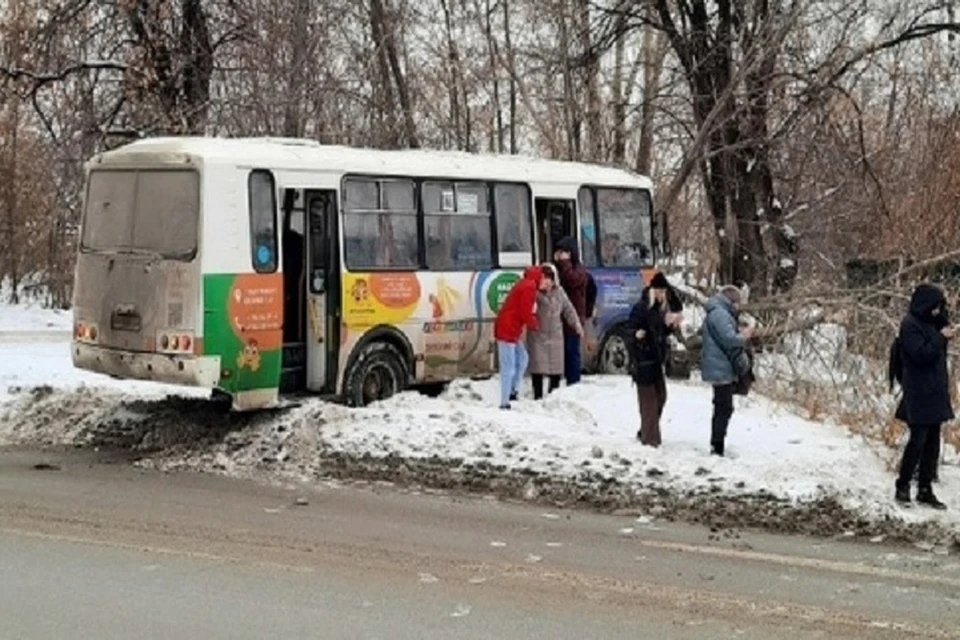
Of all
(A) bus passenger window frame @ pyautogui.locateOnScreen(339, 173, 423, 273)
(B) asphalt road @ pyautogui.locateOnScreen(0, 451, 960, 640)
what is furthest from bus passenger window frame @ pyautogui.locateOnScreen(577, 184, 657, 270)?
(B) asphalt road @ pyautogui.locateOnScreen(0, 451, 960, 640)

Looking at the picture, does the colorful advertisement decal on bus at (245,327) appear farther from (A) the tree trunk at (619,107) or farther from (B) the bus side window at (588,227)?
(A) the tree trunk at (619,107)

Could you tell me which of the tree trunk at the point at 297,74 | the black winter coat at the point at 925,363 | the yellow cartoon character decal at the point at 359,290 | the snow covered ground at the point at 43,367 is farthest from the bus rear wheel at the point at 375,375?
the tree trunk at the point at 297,74

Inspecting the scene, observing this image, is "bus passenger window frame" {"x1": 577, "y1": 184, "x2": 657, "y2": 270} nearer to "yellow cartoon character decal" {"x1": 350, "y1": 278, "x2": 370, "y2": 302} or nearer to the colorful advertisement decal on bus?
"yellow cartoon character decal" {"x1": 350, "y1": 278, "x2": 370, "y2": 302}

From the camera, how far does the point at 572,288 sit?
611 inches

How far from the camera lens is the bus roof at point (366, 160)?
12.3m

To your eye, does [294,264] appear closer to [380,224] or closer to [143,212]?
[380,224]

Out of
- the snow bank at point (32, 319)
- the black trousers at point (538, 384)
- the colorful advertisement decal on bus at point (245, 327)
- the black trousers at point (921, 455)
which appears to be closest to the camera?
the black trousers at point (921, 455)

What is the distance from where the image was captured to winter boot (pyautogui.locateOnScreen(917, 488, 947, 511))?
9.44 meters

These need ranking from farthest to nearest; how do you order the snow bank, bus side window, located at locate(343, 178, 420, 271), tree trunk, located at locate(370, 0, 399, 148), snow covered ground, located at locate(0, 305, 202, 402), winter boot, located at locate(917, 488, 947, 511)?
the snow bank < tree trunk, located at locate(370, 0, 399, 148) < snow covered ground, located at locate(0, 305, 202, 402) < bus side window, located at locate(343, 178, 420, 271) < winter boot, located at locate(917, 488, 947, 511)

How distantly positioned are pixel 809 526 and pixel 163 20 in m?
16.0

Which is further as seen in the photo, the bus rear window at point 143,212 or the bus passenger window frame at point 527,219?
the bus passenger window frame at point 527,219

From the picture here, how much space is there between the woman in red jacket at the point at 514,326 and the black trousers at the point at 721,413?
10.3 ft

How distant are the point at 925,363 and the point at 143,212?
7.60 metres

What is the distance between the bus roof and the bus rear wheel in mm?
2043
